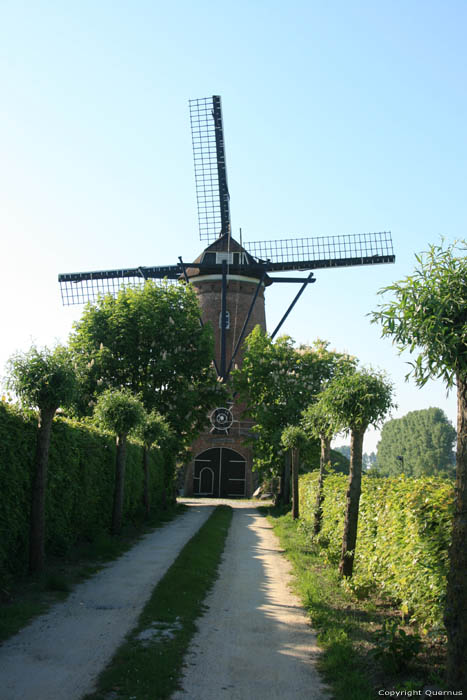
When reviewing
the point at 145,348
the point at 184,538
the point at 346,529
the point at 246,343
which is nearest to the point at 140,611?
the point at 346,529

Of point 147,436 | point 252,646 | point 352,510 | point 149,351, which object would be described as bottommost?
point 252,646

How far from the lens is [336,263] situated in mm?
42250

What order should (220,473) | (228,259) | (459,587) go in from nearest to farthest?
(459,587) → (228,259) → (220,473)

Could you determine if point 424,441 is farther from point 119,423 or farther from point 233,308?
point 119,423

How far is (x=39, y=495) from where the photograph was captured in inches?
400

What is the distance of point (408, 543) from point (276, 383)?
25.7 m

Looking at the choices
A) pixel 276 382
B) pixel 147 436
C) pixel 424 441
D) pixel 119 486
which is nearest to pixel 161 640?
pixel 119 486

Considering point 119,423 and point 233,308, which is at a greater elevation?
point 233,308

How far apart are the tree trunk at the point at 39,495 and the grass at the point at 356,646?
15.3 feet

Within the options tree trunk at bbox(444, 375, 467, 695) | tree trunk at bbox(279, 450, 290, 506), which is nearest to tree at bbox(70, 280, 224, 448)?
tree trunk at bbox(279, 450, 290, 506)

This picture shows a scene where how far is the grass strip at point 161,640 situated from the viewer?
5324mm

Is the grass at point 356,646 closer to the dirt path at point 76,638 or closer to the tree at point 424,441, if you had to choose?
the dirt path at point 76,638

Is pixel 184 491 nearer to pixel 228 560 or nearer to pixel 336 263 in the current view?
pixel 336 263

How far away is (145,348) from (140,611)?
20.7 m
